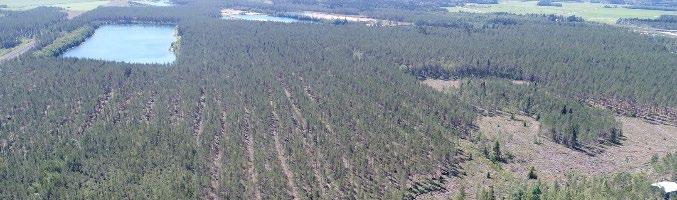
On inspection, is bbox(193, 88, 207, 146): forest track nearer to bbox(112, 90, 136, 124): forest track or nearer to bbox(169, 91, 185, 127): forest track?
bbox(169, 91, 185, 127): forest track

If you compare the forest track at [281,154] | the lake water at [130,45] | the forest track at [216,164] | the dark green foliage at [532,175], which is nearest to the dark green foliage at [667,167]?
the dark green foliage at [532,175]

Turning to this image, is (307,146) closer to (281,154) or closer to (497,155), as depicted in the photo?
(281,154)

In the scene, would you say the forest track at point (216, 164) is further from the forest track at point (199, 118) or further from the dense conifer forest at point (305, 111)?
the forest track at point (199, 118)

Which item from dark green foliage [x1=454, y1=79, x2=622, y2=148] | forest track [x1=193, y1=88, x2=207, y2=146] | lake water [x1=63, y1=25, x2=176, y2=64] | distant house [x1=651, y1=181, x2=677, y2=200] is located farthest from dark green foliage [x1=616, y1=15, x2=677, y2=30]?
forest track [x1=193, y1=88, x2=207, y2=146]

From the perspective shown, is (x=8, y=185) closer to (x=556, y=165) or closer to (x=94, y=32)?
(x=556, y=165)

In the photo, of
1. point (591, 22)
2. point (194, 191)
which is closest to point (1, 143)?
point (194, 191)
